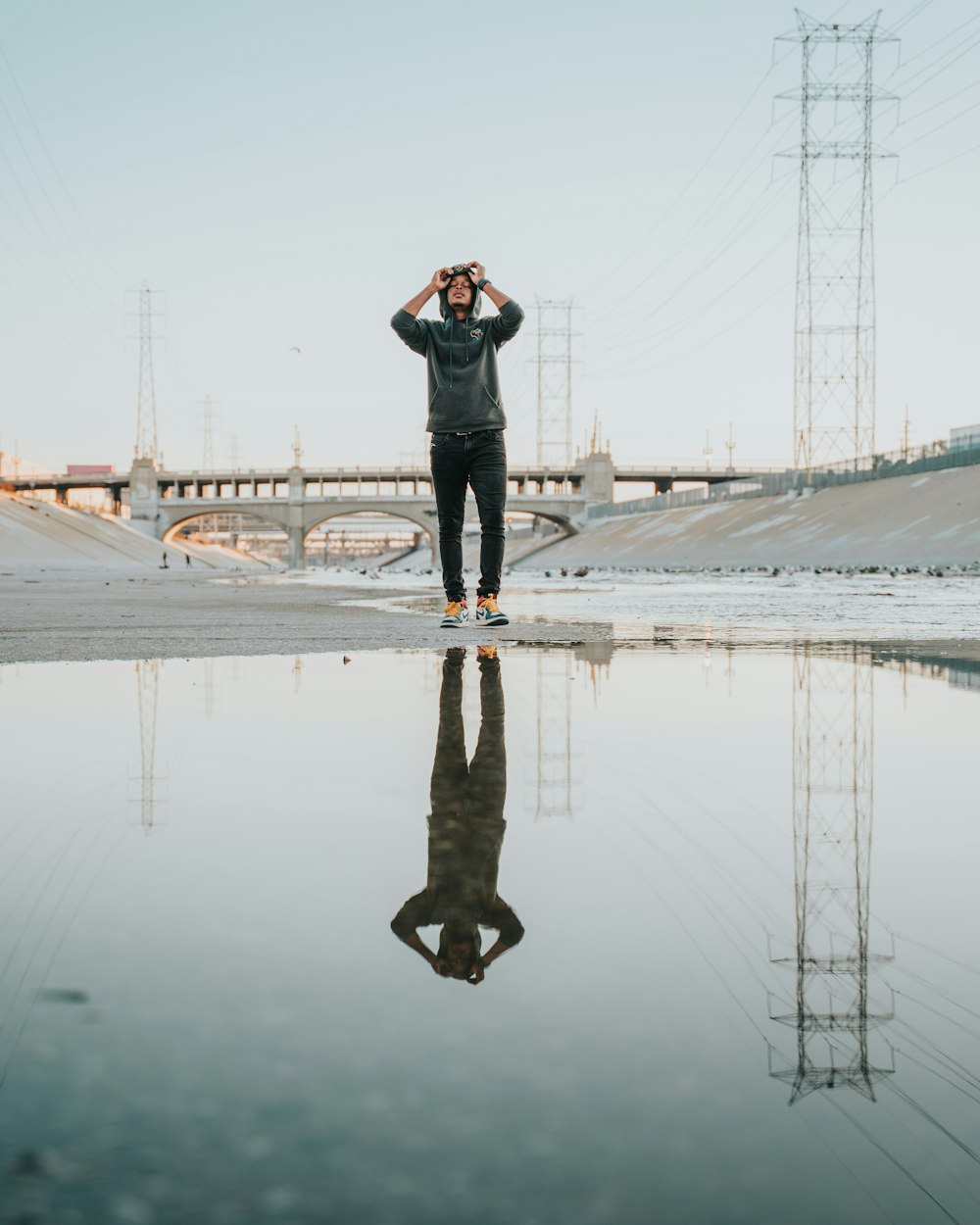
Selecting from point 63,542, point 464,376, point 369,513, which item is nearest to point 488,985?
point 464,376

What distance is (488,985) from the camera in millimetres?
1466

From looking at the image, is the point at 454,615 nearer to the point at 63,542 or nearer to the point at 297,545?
the point at 63,542

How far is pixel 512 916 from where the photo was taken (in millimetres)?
1750

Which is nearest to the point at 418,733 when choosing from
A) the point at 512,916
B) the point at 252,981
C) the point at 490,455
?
the point at 512,916

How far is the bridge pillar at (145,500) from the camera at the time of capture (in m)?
119

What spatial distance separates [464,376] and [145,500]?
117 m

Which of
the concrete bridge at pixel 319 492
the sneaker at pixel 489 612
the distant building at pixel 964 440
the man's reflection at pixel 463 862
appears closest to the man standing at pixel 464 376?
the sneaker at pixel 489 612

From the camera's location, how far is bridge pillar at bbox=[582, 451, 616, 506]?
120062mm

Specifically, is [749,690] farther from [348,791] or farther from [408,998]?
[408,998]

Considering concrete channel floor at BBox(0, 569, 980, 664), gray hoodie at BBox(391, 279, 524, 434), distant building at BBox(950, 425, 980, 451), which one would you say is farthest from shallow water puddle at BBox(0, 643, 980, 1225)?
distant building at BBox(950, 425, 980, 451)

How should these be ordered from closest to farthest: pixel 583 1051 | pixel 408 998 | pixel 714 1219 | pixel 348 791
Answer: pixel 714 1219
pixel 583 1051
pixel 408 998
pixel 348 791

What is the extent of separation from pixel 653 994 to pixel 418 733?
2222mm

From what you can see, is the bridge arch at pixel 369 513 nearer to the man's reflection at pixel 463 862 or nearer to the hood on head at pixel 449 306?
the hood on head at pixel 449 306

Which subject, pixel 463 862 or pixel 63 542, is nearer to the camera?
pixel 463 862
